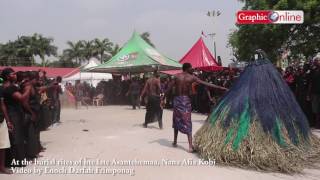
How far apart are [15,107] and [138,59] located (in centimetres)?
1605

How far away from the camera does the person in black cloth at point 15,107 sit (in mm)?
6598

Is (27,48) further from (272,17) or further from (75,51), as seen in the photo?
(272,17)

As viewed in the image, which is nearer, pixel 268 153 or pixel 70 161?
pixel 268 153

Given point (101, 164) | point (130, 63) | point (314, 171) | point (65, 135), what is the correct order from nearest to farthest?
point (314, 171) < point (101, 164) < point (65, 135) < point (130, 63)

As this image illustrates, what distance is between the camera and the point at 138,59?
74.4 ft

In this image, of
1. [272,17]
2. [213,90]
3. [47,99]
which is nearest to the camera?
[47,99]

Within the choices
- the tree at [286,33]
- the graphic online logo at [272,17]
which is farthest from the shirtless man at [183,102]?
the tree at [286,33]

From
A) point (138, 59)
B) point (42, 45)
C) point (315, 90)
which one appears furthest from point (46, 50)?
point (315, 90)

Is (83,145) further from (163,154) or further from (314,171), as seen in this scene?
(314,171)

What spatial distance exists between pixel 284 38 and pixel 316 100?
13.9 m

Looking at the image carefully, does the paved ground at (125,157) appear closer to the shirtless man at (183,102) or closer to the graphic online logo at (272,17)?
the shirtless man at (183,102)

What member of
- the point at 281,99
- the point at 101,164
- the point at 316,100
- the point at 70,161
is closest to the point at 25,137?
the point at 70,161

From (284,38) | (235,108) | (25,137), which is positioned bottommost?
(25,137)

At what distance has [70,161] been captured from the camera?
717 cm
